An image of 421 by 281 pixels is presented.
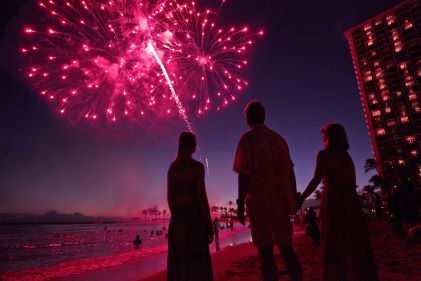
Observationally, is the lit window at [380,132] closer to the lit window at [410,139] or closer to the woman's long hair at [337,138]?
the lit window at [410,139]

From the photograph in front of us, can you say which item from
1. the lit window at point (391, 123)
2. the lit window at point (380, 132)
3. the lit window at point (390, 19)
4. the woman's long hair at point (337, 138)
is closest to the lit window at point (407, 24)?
the lit window at point (390, 19)

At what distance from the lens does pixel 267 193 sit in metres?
2.87

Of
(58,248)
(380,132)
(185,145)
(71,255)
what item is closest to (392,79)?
(380,132)

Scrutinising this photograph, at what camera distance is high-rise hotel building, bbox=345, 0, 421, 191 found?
83312 mm

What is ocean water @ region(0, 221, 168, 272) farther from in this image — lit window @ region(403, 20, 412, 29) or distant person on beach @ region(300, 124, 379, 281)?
lit window @ region(403, 20, 412, 29)

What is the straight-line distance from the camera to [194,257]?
3.50m

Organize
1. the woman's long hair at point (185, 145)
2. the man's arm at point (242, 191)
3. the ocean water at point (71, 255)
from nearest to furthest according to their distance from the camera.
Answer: the man's arm at point (242, 191), the woman's long hair at point (185, 145), the ocean water at point (71, 255)

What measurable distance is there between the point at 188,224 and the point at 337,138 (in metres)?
2.31

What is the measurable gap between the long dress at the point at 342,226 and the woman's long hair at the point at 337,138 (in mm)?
86

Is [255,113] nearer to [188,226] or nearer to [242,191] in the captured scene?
[242,191]

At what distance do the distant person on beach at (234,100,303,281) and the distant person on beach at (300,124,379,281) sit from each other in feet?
2.23

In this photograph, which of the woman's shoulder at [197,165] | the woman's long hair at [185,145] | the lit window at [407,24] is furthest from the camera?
the lit window at [407,24]

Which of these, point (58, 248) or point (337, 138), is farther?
point (58, 248)

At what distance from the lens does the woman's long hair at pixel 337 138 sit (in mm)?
3812
